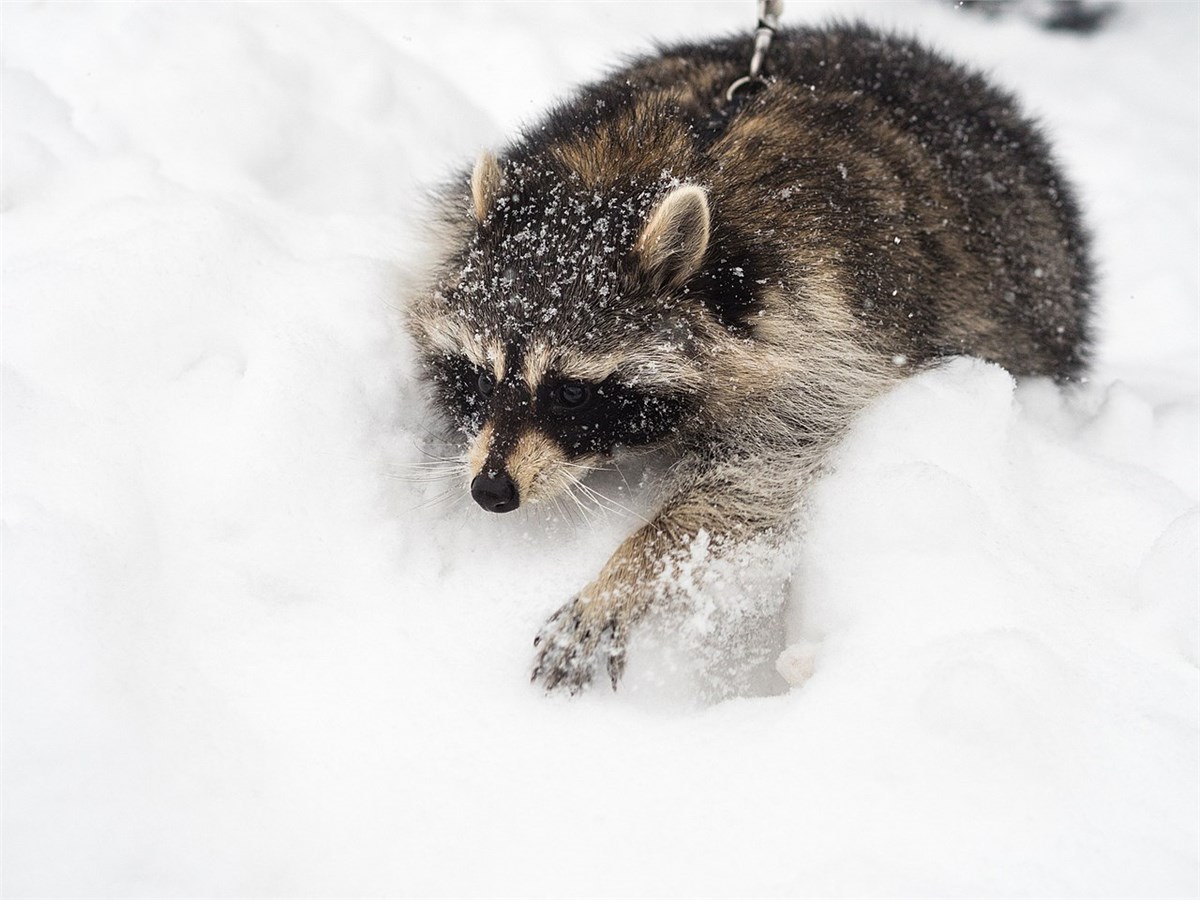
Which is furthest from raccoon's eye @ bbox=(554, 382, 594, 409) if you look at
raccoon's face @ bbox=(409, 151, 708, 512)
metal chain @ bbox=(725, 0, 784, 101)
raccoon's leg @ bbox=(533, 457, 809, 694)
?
metal chain @ bbox=(725, 0, 784, 101)

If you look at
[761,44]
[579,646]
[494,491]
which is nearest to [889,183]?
[761,44]

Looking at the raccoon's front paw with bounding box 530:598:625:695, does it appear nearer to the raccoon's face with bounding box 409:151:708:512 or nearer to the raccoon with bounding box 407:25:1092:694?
the raccoon with bounding box 407:25:1092:694

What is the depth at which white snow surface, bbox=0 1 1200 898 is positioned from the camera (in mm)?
1430

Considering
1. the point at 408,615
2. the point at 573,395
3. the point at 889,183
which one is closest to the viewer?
the point at 408,615

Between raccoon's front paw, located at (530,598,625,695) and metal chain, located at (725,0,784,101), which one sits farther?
metal chain, located at (725,0,784,101)

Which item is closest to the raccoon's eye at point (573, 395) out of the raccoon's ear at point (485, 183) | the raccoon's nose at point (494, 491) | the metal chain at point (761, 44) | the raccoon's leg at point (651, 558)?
the raccoon's nose at point (494, 491)

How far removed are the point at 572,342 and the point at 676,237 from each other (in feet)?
0.95

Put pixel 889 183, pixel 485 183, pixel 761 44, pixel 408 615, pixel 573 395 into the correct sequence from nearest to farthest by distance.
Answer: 1. pixel 408 615
2. pixel 573 395
3. pixel 485 183
4. pixel 889 183
5. pixel 761 44

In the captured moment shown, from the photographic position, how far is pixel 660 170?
2137mm

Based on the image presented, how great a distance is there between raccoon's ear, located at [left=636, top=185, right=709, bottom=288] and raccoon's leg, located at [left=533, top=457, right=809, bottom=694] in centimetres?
48

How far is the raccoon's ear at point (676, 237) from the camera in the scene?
6.22 feet

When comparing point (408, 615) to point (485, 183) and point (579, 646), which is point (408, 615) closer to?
point (579, 646)

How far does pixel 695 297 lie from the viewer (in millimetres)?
2031

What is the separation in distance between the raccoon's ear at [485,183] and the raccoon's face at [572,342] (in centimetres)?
7
